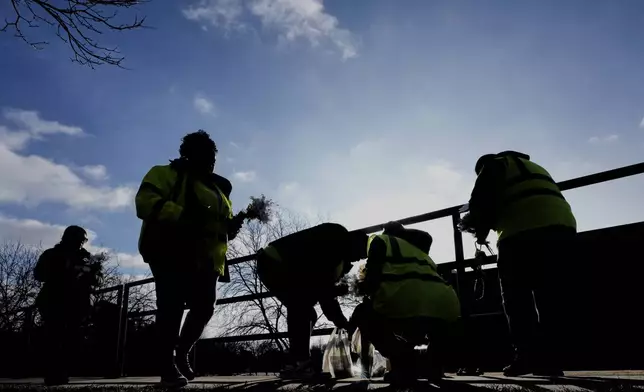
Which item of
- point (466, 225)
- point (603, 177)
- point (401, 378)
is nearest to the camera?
point (401, 378)

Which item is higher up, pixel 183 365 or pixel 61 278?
pixel 61 278

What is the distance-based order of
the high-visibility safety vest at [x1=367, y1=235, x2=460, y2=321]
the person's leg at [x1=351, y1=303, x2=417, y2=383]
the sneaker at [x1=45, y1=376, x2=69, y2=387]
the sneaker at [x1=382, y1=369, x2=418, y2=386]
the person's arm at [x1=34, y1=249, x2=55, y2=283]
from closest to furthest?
the sneaker at [x1=382, y1=369, x2=418, y2=386] < the person's leg at [x1=351, y1=303, x2=417, y2=383] < the high-visibility safety vest at [x1=367, y1=235, x2=460, y2=321] < the sneaker at [x1=45, y1=376, x2=69, y2=387] < the person's arm at [x1=34, y1=249, x2=55, y2=283]

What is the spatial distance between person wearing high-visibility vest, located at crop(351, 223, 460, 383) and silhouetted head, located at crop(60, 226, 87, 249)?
3479 millimetres

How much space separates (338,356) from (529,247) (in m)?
1.75

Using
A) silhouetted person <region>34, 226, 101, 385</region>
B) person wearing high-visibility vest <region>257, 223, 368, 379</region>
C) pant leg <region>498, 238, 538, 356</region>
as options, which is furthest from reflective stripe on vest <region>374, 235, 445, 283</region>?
silhouetted person <region>34, 226, 101, 385</region>

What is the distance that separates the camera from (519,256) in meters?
3.07

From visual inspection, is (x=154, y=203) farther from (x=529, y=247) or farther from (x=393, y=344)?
(x=529, y=247)

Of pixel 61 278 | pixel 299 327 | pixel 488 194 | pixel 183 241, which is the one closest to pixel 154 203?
pixel 183 241

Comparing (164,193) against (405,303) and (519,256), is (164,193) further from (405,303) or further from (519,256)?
(519,256)

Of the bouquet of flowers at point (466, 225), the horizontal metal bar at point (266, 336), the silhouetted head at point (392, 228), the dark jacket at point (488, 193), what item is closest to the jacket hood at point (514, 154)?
the dark jacket at point (488, 193)

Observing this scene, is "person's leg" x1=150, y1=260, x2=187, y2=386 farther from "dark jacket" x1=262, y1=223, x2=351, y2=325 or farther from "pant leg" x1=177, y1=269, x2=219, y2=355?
"dark jacket" x1=262, y1=223, x2=351, y2=325

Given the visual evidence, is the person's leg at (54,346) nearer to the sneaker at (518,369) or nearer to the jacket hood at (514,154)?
the sneaker at (518,369)

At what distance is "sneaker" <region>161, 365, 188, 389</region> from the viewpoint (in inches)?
119

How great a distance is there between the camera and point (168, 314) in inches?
127
